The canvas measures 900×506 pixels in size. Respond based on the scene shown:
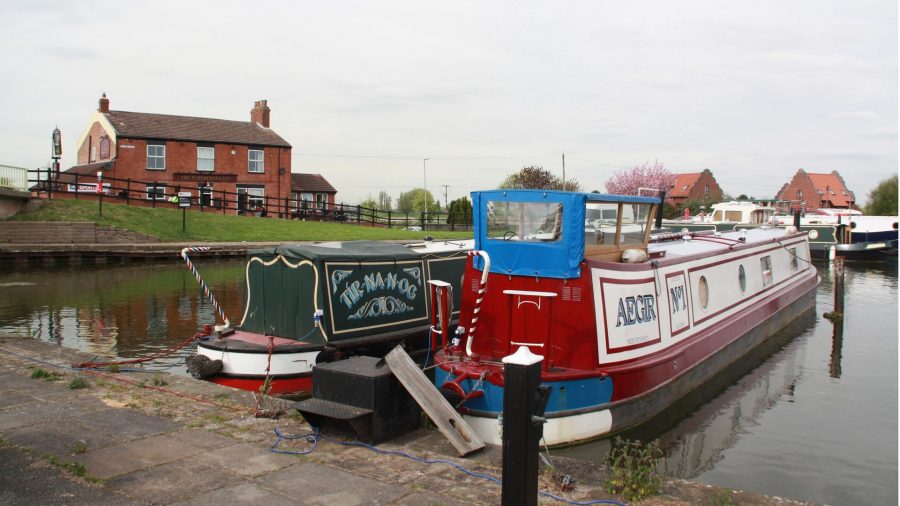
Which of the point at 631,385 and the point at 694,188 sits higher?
the point at 694,188

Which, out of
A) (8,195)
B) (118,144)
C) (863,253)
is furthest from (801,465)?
(118,144)

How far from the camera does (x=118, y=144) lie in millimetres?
39250

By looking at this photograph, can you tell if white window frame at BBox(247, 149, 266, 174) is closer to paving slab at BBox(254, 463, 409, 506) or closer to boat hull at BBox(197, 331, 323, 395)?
boat hull at BBox(197, 331, 323, 395)

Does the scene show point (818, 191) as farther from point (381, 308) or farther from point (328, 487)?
point (328, 487)

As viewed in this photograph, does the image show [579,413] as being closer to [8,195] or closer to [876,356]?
Answer: [876,356]

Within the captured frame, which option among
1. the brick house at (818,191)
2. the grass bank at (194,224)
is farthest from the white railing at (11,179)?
the brick house at (818,191)

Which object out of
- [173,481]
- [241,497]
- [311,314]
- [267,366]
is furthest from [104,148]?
[241,497]

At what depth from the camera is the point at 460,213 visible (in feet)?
171

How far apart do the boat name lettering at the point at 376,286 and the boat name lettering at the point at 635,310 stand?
375cm

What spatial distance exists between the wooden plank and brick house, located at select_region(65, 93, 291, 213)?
3387 cm

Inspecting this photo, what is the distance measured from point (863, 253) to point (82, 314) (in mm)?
34509

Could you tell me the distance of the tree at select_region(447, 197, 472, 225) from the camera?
49.7 m

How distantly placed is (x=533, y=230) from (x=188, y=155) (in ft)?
124

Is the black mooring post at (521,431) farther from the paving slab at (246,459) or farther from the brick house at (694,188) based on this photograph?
the brick house at (694,188)
